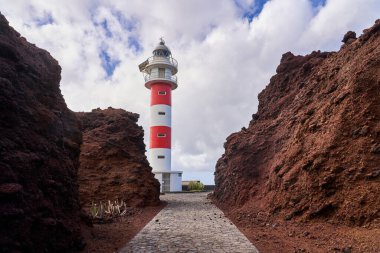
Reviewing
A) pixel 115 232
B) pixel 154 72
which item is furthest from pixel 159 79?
pixel 115 232

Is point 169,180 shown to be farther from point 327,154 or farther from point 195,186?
point 327,154

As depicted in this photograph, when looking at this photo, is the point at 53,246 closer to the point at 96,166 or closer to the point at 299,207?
the point at 299,207

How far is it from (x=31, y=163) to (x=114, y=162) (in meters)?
14.0

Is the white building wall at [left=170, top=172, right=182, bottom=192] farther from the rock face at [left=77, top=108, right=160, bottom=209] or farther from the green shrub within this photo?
the rock face at [left=77, top=108, right=160, bottom=209]

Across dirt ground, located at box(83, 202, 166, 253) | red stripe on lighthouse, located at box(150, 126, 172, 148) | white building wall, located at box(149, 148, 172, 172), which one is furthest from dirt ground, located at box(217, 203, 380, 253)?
red stripe on lighthouse, located at box(150, 126, 172, 148)

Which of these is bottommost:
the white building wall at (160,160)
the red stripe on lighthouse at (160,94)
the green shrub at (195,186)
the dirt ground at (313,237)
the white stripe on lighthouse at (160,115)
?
the dirt ground at (313,237)

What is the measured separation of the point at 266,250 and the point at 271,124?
1222 cm

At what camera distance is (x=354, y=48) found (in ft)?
47.7

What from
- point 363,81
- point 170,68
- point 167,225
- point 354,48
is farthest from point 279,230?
point 170,68

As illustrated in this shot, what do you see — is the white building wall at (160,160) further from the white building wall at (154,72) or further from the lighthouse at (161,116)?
the white building wall at (154,72)

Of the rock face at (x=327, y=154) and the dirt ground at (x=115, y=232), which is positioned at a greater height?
the rock face at (x=327, y=154)

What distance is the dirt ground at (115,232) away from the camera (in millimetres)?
8598

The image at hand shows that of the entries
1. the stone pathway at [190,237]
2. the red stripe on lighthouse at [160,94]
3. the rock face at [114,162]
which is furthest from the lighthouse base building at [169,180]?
the stone pathway at [190,237]

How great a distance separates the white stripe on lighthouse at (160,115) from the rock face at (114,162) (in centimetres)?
968
